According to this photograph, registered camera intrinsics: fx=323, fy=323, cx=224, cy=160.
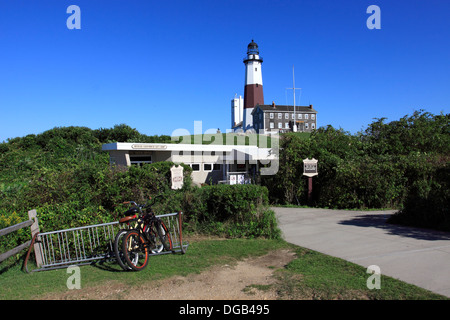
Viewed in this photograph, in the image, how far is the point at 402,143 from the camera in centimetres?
1634

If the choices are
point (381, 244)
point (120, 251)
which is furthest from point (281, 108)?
point (120, 251)

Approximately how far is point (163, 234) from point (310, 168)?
27.6 ft

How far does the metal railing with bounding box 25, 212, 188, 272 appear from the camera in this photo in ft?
18.8

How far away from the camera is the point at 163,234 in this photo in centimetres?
602

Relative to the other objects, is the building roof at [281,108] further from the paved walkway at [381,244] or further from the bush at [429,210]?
the bush at [429,210]

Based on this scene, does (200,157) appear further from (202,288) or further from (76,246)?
(202,288)

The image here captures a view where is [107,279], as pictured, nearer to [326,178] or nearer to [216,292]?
[216,292]

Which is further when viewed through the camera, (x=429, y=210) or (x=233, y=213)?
(x=429, y=210)

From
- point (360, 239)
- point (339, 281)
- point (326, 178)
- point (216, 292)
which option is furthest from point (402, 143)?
point (216, 292)

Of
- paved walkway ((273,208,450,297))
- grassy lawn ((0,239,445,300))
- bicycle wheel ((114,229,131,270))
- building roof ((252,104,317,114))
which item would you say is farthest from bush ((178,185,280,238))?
building roof ((252,104,317,114))

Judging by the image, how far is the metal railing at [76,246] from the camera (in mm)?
5723

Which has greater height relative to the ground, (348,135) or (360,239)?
(348,135)

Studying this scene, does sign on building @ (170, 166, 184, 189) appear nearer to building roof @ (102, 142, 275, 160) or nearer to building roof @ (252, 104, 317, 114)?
building roof @ (102, 142, 275, 160)
